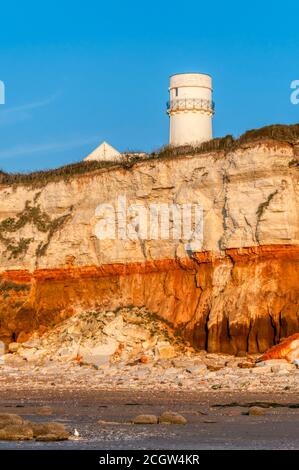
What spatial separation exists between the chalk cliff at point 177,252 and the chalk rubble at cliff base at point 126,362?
92 cm

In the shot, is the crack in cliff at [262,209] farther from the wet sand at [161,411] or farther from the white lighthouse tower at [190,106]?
the white lighthouse tower at [190,106]

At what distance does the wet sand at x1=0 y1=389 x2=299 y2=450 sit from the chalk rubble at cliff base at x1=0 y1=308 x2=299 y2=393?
144 cm

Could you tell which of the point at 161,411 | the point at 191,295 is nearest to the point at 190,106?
the point at 191,295

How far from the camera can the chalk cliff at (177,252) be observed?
29.8 metres

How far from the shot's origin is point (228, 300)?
3033cm

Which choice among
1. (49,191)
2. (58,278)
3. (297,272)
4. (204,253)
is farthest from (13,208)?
(297,272)

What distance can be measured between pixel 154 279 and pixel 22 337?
5378mm

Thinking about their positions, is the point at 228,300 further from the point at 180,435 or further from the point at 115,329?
the point at 180,435

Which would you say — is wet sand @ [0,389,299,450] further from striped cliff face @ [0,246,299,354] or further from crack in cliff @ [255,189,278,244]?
crack in cliff @ [255,189,278,244]

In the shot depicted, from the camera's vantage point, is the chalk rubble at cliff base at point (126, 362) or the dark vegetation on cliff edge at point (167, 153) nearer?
the chalk rubble at cliff base at point (126, 362)

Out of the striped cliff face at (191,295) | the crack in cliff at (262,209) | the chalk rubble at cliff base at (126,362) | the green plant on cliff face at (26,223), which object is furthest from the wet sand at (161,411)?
the green plant on cliff face at (26,223)

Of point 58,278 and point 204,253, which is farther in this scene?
point 58,278

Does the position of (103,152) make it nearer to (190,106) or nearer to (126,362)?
(190,106)
